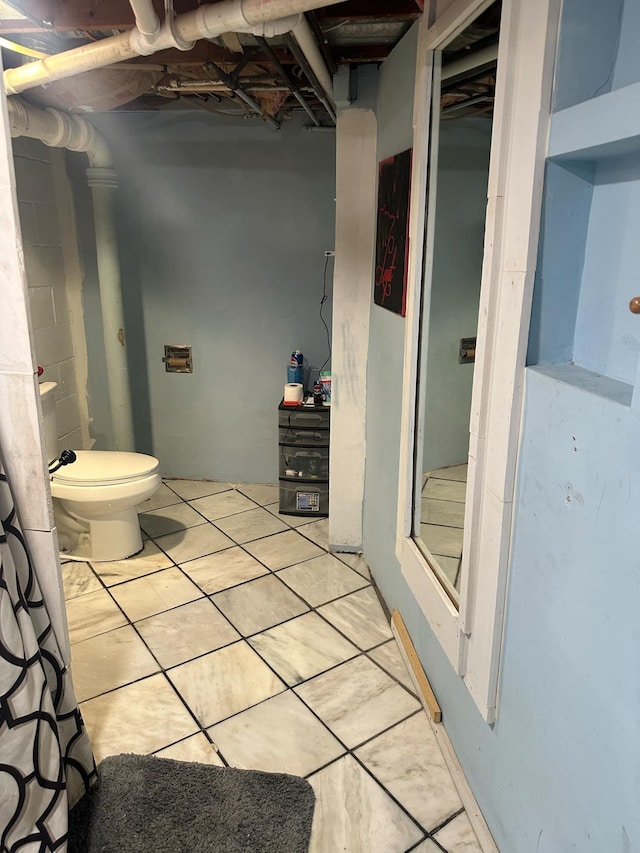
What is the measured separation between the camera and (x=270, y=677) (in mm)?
2064

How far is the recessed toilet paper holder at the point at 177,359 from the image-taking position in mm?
3513

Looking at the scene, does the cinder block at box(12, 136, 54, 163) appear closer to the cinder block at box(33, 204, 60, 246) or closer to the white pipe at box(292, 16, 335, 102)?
the cinder block at box(33, 204, 60, 246)

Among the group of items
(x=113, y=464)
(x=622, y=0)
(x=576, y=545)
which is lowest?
(x=113, y=464)

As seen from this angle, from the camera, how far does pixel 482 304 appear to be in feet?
4.33

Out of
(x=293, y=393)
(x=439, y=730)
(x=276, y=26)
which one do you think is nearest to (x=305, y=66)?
(x=276, y=26)

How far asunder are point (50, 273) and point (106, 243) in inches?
13.6

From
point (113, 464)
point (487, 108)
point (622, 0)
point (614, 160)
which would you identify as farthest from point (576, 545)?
point (113, 464)

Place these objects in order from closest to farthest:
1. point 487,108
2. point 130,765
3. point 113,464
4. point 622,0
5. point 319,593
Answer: point 622,0 < point 130,765 < point 487,108 < point 319,593 < point 113,464

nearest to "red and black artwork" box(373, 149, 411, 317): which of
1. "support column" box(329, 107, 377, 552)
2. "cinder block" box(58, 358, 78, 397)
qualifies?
"support column" box(329, 107, 377, 552)

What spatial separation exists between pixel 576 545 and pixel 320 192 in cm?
267

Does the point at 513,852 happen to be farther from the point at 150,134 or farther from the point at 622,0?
the point at 150,134

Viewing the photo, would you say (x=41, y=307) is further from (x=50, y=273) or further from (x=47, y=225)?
(x=47, y=225)

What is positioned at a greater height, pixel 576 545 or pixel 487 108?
pixel 487 108

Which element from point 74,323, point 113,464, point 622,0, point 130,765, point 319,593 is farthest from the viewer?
point 74,323
